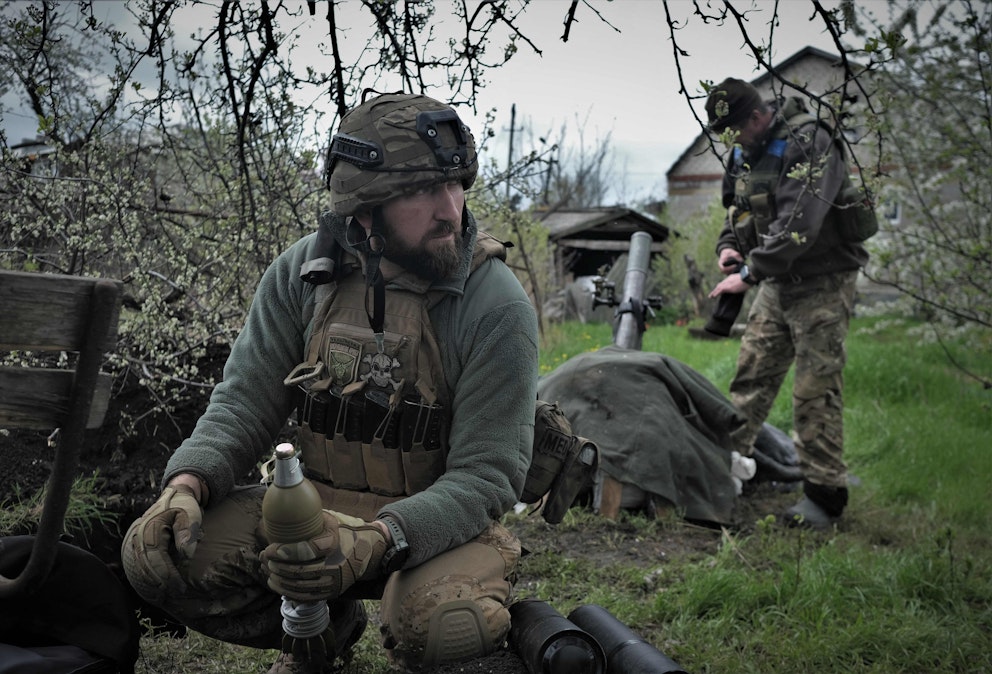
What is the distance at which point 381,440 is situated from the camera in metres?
2.45

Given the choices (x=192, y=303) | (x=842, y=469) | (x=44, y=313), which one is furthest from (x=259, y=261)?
(x=842, y=469)

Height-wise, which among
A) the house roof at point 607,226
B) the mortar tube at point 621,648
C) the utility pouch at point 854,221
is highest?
the house roof at point 607,226

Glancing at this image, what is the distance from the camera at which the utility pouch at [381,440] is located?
96.1 inches

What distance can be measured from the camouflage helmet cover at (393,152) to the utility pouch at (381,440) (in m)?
0.57

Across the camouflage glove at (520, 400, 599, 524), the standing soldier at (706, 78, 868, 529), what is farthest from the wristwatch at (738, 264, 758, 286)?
the camouflage glove at (520, 400, 599, 524)

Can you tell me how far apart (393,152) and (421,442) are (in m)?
0.84

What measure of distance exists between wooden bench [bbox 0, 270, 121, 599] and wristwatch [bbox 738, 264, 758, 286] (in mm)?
3887

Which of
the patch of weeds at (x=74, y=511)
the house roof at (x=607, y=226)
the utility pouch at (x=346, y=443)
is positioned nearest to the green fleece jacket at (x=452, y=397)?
the utility pouch at (x=346, y=443)

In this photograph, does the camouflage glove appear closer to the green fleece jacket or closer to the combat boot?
the green fleece jacket

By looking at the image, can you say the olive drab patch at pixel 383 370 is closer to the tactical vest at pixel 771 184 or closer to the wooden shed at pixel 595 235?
the tactical vest at pixel 771 184

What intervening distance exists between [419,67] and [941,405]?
5.85m

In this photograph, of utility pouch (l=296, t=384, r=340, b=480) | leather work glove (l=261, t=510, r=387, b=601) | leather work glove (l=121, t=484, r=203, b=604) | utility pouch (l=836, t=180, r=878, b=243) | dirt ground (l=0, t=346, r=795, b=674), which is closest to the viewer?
leather work glove (l=261, t=510, r=387, b=601)

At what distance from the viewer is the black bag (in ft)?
7.08

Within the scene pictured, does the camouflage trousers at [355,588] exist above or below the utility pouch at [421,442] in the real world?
below
